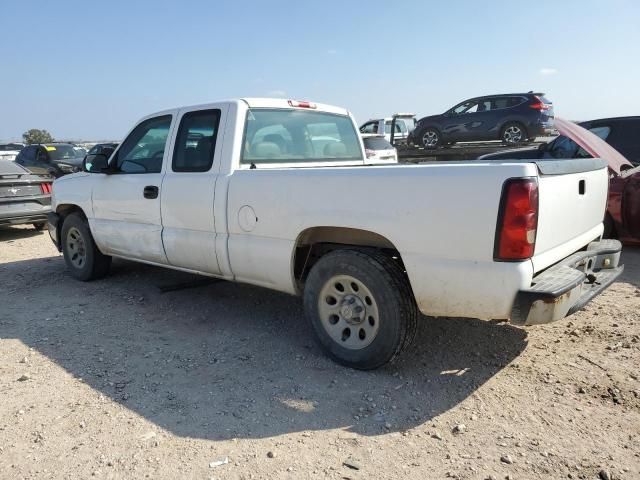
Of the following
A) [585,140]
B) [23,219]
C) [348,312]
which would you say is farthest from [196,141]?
[23,219]

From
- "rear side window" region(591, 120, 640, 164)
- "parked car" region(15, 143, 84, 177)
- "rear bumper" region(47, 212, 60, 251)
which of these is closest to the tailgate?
"rear side window" region(591, 120, 640, 164)

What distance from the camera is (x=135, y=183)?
4.96 meters

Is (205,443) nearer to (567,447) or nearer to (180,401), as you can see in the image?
(180,401)

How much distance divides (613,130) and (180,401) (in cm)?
758

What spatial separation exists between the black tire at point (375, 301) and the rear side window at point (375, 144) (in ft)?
32.0

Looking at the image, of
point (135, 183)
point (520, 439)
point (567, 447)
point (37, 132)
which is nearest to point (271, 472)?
point (520, 439)

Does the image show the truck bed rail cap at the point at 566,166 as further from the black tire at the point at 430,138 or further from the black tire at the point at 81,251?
the black tire at the point at 430,138

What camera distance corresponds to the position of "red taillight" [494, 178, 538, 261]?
2.74 meters

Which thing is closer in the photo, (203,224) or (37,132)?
(203,224)

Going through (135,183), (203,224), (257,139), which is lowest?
(203,224)

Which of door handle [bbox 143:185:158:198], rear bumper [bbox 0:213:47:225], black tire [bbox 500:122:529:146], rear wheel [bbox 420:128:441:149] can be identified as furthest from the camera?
rear wheel [bbox 420:128:441:149]

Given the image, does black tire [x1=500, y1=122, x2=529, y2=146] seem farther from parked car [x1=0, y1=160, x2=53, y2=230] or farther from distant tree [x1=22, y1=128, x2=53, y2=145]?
distant tree [x1=22, y1=128, x2=53, y2=145]

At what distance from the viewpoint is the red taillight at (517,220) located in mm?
2738

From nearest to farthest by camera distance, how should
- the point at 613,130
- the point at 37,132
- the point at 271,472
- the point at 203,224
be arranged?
the point at 271,472, the point at 203,224, the point at 613,130, the point at 37,132
